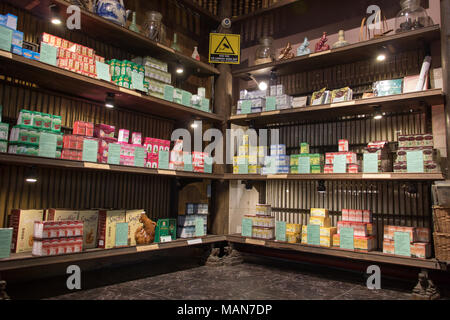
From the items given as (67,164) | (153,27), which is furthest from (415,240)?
(153,27)

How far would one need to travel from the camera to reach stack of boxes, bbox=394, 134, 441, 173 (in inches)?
124

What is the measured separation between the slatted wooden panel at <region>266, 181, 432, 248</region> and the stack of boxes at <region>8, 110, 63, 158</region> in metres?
2.89

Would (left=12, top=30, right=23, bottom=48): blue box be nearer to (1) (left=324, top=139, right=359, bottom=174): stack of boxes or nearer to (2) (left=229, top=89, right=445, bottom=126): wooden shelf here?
(2) (left=229, top=89, right=445, bottom=126): wooden shelf

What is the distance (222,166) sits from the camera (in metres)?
4.59

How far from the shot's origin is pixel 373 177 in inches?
132

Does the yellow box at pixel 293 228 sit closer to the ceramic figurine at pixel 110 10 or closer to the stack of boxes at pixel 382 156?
the stack of boxes at pixel 382 156

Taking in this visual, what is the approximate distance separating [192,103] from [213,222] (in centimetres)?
160

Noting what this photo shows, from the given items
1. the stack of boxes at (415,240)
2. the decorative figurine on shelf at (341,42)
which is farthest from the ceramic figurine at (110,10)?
the stack of boxes at (415,240)

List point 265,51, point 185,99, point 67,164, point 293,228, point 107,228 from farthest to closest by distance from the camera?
1. point 265,51
2. point 185,99
3. point 293,228
4. point 107,228
5. point 67,164

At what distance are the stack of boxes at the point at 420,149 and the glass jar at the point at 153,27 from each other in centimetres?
290

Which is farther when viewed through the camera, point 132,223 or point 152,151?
point 152,151

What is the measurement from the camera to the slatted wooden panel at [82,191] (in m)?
3.12

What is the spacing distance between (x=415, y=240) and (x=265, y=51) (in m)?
2.95

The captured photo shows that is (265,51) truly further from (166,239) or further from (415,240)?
(415,240)
